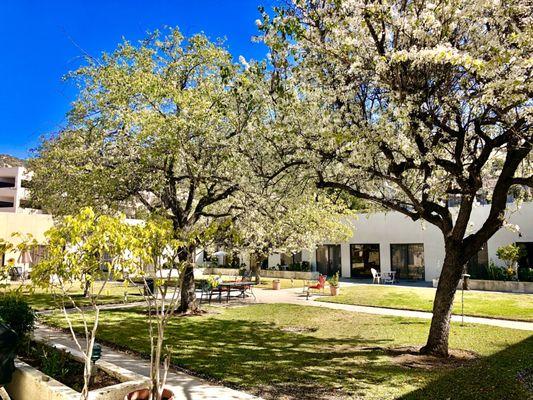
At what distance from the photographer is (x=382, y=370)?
8062 millimetres

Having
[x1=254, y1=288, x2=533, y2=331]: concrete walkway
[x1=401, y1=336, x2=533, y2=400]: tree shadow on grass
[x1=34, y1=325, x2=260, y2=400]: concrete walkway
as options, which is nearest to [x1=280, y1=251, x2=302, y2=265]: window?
[x1=254, y1=288, x2=533, y2=331]: concrete walkway

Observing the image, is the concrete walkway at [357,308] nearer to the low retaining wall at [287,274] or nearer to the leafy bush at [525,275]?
the low retaining wall at [287,274]

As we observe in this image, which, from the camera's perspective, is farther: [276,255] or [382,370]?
[276,255]

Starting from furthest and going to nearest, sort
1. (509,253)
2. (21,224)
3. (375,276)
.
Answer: (21,224)
(375,276)
(509,253)

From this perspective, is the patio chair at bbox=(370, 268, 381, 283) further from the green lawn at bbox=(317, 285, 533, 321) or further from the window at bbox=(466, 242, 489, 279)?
the window at bbox=(466, 242, 489, 279)

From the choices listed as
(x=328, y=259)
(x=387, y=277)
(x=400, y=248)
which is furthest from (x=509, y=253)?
(x=328, y=259)

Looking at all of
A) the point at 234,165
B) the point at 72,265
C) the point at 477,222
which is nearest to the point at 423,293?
the point at 477,222

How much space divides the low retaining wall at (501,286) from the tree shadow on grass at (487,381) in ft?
45.3

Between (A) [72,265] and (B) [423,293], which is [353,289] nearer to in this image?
(B) [423,293]

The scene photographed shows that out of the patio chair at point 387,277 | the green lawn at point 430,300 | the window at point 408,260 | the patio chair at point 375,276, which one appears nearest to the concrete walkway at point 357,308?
the green lawn at point 430,300

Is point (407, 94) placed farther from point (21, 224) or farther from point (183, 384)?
point (21, 224)

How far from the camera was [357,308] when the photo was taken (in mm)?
16906

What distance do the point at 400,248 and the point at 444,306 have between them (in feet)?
65.2

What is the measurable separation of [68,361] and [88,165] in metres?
6.13
